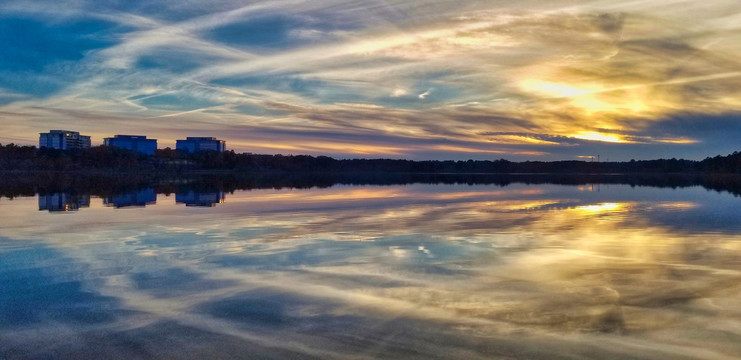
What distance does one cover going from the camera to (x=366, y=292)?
998 cm

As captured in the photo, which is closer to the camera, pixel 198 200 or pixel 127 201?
pixel 127 201

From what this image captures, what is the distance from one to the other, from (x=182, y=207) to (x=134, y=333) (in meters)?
22.1

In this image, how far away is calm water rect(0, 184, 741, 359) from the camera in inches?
281

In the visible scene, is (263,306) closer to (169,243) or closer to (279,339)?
(279,339)

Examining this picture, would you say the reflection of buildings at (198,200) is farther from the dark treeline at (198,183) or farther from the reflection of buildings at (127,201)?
the dark treeline at (198,183)

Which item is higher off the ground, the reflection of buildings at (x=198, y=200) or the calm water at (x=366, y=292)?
the reflection of buildings at (x=198, y=200)

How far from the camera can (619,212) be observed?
28.0m

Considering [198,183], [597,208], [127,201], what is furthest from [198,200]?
[198,183]

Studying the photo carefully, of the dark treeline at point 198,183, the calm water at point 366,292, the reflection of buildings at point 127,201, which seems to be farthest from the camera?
the dark treeline at point 198,183

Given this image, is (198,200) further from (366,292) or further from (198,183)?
(198,183)

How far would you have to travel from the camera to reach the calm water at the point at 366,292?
7145mm

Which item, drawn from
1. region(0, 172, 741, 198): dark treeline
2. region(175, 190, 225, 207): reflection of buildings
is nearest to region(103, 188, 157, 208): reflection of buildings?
region(175, 190, 225, 207): reflection of buildings

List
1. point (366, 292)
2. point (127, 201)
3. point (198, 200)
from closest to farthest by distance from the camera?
1. point (366, 292)
2. point (127, 201)
3. point (198, 200)

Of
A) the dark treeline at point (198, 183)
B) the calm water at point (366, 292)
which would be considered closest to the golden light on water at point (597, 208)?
the calm water at point (366, 292)
